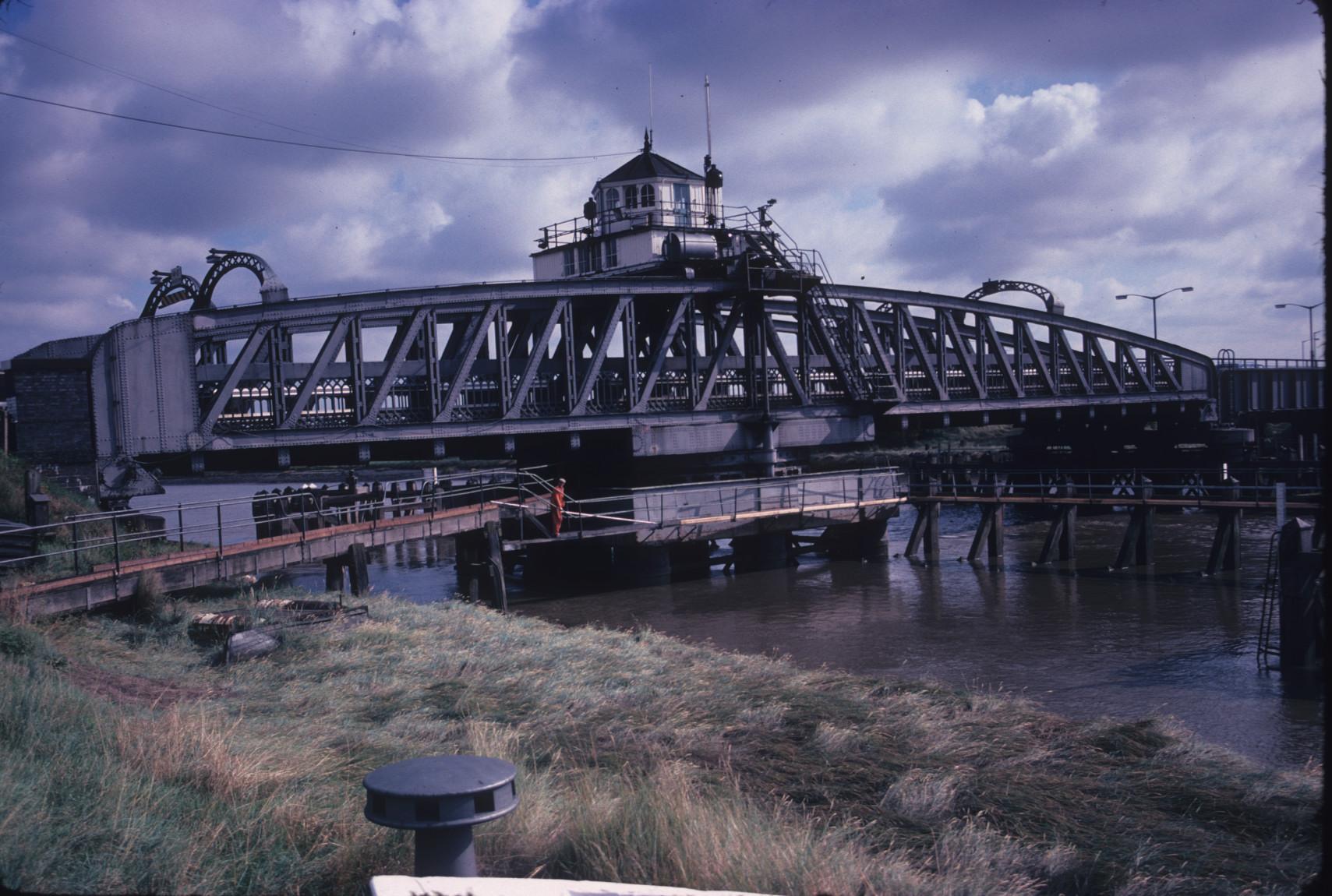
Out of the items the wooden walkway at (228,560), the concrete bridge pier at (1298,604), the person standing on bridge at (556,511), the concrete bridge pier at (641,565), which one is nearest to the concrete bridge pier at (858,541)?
the concrete bridge pier at (641,565)

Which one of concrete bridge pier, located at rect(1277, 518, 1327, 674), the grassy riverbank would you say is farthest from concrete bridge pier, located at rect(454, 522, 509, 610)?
concrete bridge pier, located at rect(1277, 518, 1327, 674)

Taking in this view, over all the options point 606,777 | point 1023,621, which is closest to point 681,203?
point 1023,621

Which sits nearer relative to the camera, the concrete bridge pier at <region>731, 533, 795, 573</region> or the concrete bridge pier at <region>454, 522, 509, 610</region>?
the concrete bridge pier at <region>454, 522, 509, 610</region>

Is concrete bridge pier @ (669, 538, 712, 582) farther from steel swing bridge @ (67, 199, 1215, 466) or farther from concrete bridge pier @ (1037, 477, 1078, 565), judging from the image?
concrete bridge pier @ (1037, 477, 1078, 565)

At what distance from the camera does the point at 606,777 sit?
28.6 feet

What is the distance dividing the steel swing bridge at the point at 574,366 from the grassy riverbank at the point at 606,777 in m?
12.7

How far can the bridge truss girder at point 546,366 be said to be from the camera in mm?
27391

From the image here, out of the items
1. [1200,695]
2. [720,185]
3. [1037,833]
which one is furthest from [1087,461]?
[1037,833]

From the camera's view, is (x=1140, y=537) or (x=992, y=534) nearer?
(x=1140, y=537)

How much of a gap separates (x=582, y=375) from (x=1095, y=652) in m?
20.2

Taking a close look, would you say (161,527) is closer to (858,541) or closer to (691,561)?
(691,561)

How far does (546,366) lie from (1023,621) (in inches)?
681

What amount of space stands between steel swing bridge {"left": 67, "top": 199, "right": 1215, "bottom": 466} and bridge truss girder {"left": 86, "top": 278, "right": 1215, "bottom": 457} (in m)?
0.06

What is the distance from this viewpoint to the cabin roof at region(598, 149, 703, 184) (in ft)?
140
